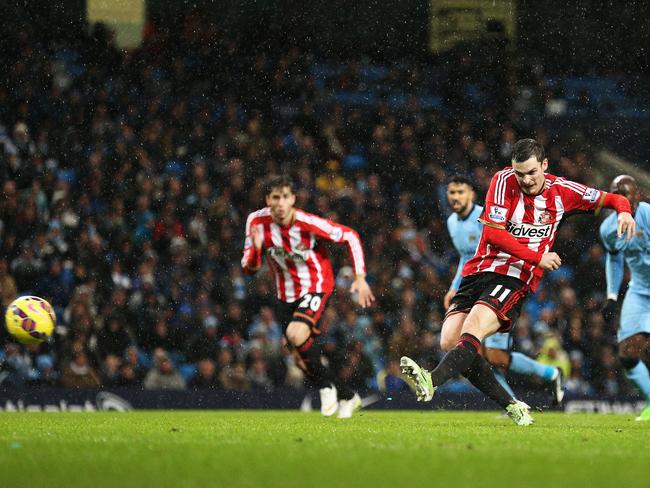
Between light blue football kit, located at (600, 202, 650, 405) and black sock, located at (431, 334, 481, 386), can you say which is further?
light blue football kit, located at (600, 202, 650, 405)

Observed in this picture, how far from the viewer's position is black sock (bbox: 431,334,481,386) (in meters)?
6.88

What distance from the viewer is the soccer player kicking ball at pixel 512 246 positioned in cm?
734

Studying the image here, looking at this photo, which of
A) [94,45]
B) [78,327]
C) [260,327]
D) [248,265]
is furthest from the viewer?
[94,45]

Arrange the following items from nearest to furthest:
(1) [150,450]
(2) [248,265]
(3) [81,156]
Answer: (1) [150,450], (2) [248,265], (3) [81,156]

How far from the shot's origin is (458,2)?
2100cm

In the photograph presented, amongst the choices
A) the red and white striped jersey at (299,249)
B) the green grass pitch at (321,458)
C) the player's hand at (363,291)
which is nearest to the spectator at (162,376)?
the red and white striped jersey at (299,249)

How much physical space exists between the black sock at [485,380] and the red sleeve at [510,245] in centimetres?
87

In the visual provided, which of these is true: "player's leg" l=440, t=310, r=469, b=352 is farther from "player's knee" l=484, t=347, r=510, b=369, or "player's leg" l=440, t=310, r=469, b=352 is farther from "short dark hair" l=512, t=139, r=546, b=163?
"player's knee" l=484, t=347, r=510, b=369

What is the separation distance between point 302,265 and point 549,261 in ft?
10.2

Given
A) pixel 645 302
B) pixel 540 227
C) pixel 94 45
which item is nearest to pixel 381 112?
pixel 94 45

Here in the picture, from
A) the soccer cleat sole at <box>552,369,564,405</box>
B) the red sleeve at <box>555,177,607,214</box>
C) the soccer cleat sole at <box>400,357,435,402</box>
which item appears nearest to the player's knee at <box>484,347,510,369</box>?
the soccer cleat sole at <box>552,369,564,405</box>

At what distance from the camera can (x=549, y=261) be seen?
716 centimetres

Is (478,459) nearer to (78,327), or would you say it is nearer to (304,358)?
(304,358)

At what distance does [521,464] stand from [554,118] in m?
16.3
